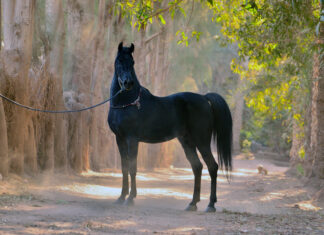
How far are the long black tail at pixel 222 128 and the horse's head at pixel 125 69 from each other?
1700mm

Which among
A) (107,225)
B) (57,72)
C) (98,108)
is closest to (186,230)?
(107,225)

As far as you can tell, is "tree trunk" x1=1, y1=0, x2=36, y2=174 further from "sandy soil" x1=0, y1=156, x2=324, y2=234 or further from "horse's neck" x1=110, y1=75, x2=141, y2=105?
"horse's neck" x1=110, y1=75, x2=141, y2=105

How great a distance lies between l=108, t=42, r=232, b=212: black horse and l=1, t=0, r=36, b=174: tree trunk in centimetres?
227

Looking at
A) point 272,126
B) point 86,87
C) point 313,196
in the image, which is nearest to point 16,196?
point 86,87

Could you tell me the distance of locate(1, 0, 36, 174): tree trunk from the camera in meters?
7.96

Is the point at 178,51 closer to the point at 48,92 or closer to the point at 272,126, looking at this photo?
the point at 272,126

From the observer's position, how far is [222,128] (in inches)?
294

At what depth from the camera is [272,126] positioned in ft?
114

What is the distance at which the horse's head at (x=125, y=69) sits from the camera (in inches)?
246

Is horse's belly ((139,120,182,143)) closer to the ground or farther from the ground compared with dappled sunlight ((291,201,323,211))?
farther from the ground

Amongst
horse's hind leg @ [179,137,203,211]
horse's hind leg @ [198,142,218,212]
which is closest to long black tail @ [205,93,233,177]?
horse's hind leg @ [198,142,218,212]

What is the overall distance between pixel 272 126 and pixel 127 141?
29874 millimetres

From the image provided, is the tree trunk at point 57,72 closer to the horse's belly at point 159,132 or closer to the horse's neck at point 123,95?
the horse's neck at point 123,95

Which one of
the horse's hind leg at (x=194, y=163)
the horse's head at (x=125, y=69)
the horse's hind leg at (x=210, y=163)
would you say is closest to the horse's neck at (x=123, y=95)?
the horse's head at (x=125, y=69)
